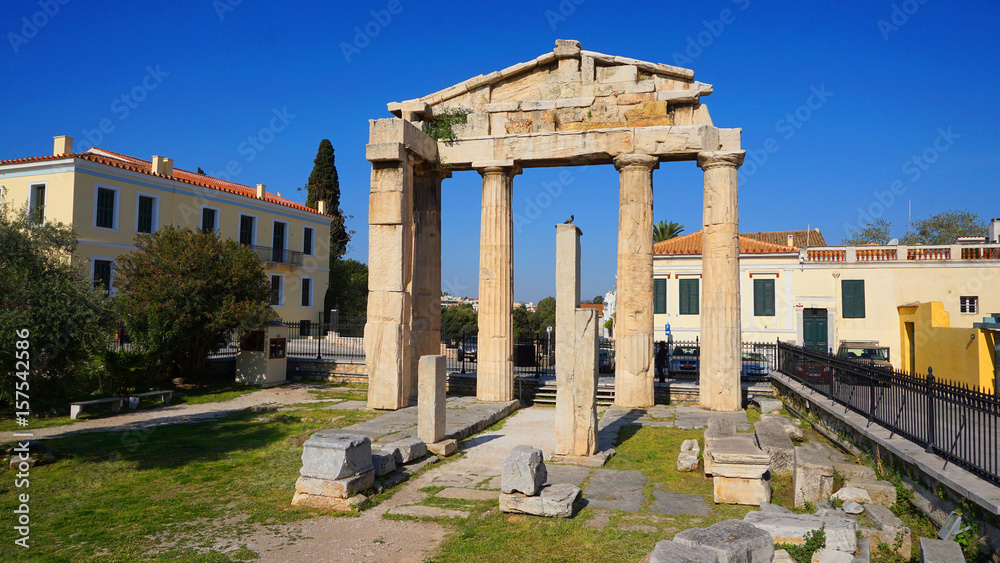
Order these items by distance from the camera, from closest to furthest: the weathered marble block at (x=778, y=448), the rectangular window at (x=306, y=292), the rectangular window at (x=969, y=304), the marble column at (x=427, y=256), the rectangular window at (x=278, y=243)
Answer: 1. the weathered marble block at (x=778, y=448)
2. the marble column at (x=427, y=256)
3. the rectangular window at (x=969, y=304)
4. the rectangular window at (x=278, y=243)
5. the rectangular window at (x=306, y=292)

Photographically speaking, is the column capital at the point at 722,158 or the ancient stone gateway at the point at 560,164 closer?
the column capital at the point at 722,158

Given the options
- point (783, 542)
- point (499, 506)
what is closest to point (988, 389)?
point (783, 542)

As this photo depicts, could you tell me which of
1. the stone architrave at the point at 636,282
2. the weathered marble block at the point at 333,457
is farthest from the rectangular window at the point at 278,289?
the weathered marble block at the point at 333,457

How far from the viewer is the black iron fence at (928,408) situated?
6.21m

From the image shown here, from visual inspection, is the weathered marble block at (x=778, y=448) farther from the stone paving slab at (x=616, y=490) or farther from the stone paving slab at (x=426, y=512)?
the stone paving slab at (x=426, y=512)

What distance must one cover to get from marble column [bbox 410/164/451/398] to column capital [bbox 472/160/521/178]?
44.6 inches

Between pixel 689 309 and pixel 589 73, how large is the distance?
15617 mm

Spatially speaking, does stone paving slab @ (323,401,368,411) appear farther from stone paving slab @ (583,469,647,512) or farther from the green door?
the green door

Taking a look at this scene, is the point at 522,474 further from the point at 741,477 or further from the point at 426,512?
the point at 741,477

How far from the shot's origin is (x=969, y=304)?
2359 cm

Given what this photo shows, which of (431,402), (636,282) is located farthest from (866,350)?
(431,402)

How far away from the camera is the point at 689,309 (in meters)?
27.1

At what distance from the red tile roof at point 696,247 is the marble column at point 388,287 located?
16033 millimetres

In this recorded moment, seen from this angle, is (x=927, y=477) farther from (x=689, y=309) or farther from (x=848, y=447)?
(x=689, y=309)
